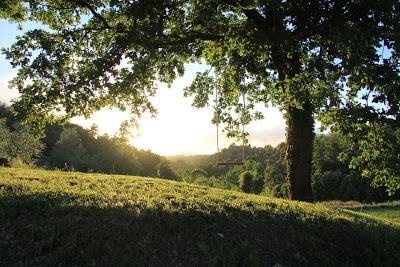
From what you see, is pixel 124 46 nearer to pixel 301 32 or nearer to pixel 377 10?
pixel 301 32

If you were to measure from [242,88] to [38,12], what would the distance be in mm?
8836

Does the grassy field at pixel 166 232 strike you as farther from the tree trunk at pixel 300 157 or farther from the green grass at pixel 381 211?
the green grass at pixel 381 211

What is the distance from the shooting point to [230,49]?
1483 cm

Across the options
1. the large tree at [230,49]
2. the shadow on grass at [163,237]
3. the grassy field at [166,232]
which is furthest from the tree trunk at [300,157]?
the shadow on grass at [163,237]

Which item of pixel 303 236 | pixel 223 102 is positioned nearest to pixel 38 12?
pixel 223 102

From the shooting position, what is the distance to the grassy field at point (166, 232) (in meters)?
7.68

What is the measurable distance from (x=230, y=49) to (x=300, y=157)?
555 cm

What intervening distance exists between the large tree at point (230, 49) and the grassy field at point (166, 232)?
11.7 ft

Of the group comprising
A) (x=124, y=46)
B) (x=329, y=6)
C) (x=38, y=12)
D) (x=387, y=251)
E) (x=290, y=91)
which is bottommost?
(x=387, y=251)

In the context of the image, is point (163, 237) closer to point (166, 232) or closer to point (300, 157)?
point (166, 232)

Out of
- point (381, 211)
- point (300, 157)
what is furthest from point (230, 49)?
point (381, 211)

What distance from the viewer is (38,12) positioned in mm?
16250

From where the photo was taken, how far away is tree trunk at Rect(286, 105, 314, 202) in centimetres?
1753

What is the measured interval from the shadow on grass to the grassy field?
0.06 feet
